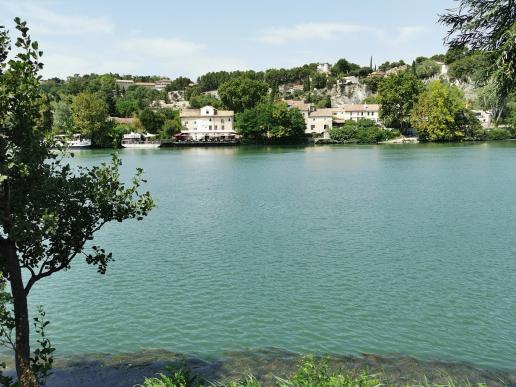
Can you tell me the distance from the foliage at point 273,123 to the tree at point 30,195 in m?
116

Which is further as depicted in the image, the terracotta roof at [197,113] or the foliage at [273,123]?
the terracotta roof at [197,113]

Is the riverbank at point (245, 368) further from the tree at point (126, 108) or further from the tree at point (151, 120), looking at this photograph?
the tree at point (126, 108)

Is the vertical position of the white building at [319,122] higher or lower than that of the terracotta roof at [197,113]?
lower

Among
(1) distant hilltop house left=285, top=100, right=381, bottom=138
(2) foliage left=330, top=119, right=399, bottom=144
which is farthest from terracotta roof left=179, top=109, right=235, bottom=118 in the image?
(2) foliage left=330, top=119, right=399, bottom=144

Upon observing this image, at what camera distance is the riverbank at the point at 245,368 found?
1195cm

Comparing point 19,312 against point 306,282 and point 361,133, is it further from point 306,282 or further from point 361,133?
point 361,133

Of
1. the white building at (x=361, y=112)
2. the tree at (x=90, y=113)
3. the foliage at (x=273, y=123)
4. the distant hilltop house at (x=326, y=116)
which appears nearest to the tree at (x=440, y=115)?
the distant hilltop house at (x=326, y=116)

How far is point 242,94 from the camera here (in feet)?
472

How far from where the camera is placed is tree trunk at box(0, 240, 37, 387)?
8.20 metres

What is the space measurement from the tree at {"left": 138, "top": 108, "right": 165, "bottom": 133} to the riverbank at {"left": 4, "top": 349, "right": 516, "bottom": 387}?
128 meters

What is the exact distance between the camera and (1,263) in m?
8.08

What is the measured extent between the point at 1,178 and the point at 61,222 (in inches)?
76.9

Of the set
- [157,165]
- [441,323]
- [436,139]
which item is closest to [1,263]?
[441,323]

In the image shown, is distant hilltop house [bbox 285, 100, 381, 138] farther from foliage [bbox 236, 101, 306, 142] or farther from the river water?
the river water
